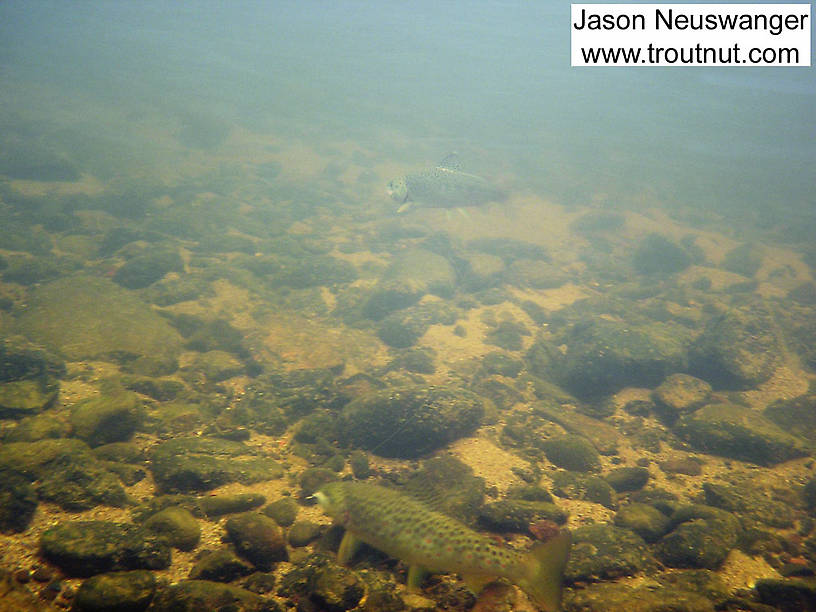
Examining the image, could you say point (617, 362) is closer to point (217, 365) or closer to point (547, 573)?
point (547, 573)

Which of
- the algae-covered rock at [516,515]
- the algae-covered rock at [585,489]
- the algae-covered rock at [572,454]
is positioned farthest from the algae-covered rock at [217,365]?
the algae-covered rock at [585,489]

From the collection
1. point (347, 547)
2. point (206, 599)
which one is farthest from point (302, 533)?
point (206, 599)

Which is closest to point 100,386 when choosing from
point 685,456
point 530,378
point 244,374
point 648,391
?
point 244,374

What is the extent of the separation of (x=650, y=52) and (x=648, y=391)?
864 inches

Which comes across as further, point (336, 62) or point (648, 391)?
point (336, 62)

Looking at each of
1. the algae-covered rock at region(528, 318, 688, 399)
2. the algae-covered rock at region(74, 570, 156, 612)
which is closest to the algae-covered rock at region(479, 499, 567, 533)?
the algae-covered rock at region(74, 570, 156, 612)

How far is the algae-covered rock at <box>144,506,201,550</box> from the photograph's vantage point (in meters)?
3.56

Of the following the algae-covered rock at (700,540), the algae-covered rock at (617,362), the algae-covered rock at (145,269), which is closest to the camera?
the algae-covered rock at (700,540)

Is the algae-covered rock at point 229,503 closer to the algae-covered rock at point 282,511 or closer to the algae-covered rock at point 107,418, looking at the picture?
the algae-covered rock at point 282,511

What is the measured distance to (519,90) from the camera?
78.1 meters

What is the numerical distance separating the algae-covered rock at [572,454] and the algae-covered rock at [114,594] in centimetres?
506

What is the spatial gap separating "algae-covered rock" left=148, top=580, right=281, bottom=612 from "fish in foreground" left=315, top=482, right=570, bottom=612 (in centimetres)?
78

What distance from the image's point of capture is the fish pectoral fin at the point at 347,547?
342cm

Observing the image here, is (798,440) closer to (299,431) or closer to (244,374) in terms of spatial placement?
(299,431)
